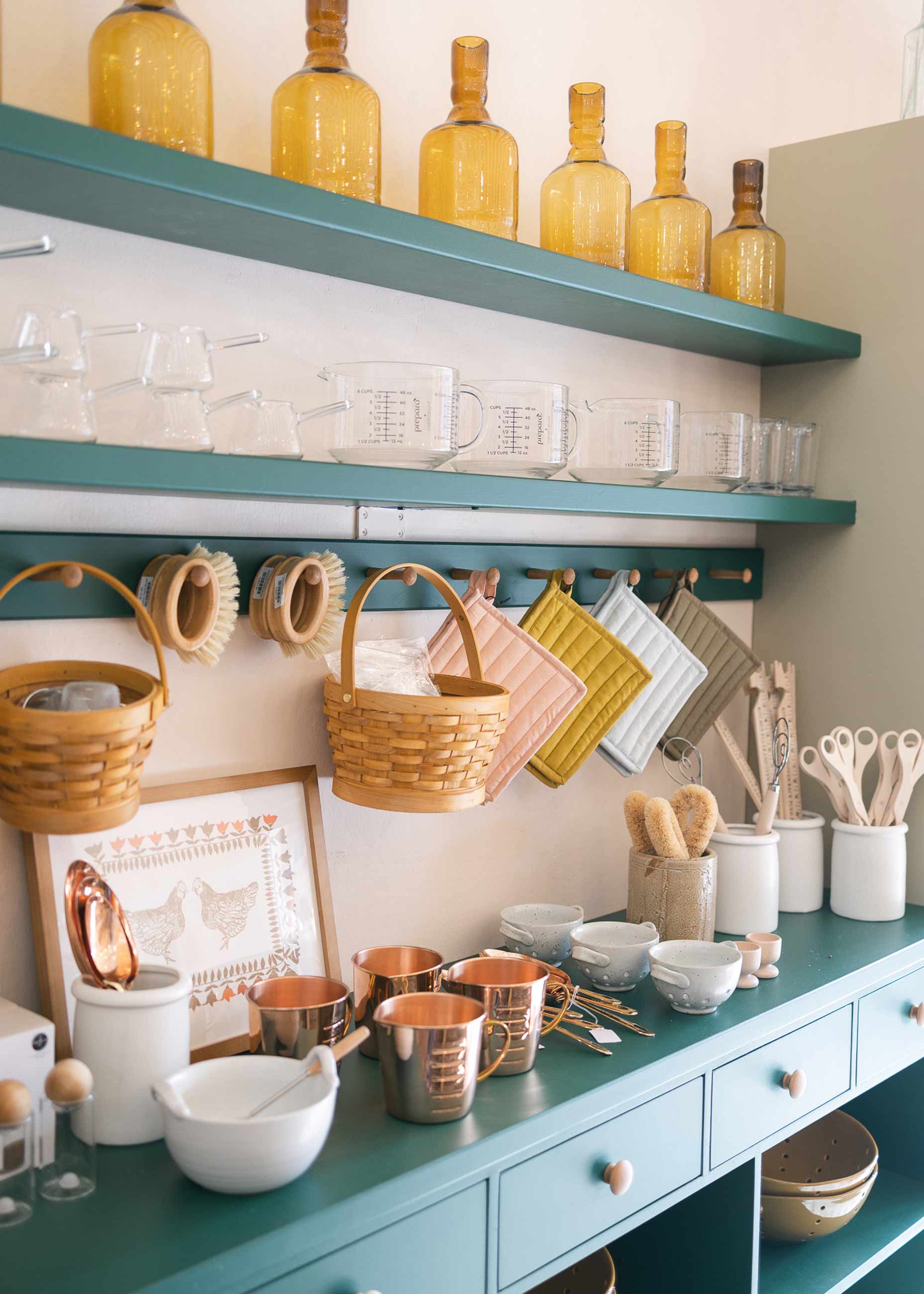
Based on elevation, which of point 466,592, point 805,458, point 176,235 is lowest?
point 466,592

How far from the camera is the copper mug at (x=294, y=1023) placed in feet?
4.24

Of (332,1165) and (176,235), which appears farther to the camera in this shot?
(176,235)

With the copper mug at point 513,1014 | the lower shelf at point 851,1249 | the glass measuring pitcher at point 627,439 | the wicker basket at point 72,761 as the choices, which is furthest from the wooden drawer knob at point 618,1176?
the glass measuring pitcher at point 627,439

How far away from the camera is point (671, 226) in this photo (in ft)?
5.98

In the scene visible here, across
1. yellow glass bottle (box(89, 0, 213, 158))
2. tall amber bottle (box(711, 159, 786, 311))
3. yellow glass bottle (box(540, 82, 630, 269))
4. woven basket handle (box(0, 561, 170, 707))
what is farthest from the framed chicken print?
tall amber bottle (box(711, 159, 786, 311))

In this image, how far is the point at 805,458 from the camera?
2.10 m

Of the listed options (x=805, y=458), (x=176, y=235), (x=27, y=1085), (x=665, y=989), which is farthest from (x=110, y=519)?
(x=805, y=458)

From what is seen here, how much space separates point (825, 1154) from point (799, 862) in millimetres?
519

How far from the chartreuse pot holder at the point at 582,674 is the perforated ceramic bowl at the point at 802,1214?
2.48 feet

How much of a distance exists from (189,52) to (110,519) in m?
0.51

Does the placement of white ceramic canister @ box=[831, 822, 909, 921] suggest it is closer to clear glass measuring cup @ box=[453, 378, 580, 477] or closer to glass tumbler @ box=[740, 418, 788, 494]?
glass tumbler @ box=[740, 418, 788, 494]

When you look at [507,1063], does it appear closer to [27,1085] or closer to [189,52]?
[27,1085]

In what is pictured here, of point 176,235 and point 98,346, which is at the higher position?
point 176,235

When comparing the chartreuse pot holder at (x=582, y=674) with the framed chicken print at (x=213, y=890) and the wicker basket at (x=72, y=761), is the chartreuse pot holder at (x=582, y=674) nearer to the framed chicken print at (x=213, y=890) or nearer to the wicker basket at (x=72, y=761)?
the framed chicken print at (x=213, y=890)
